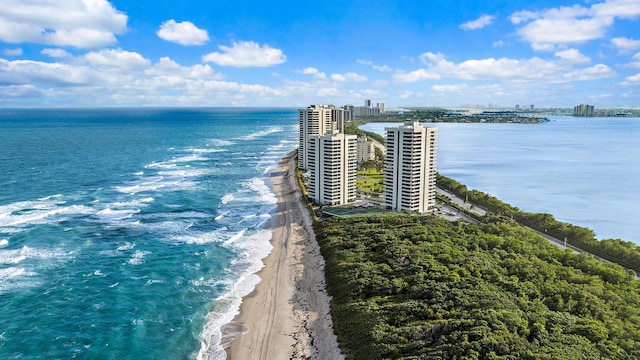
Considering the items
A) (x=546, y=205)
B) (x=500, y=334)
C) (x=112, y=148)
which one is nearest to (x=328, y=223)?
(x=500, y=334)

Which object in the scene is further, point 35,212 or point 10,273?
point 35,212

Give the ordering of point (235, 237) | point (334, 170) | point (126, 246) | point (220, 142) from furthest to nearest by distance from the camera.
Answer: point (220, 142) → point (334, 170) → point (235, 237) → point (126, 246)

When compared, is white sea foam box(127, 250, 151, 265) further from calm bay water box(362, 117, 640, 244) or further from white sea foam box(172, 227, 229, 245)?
calm bay water box(362, 117, 640, 244)

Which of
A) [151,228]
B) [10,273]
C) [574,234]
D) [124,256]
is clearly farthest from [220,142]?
[574,234]

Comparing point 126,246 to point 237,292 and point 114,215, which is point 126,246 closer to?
point 114,215

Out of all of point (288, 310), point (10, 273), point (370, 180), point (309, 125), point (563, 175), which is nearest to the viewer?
point (288, 310)

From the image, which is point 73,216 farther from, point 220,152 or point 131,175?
point 220,152

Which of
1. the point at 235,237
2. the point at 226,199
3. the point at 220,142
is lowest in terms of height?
the point at 235,237

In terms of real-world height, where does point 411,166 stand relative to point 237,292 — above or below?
above
